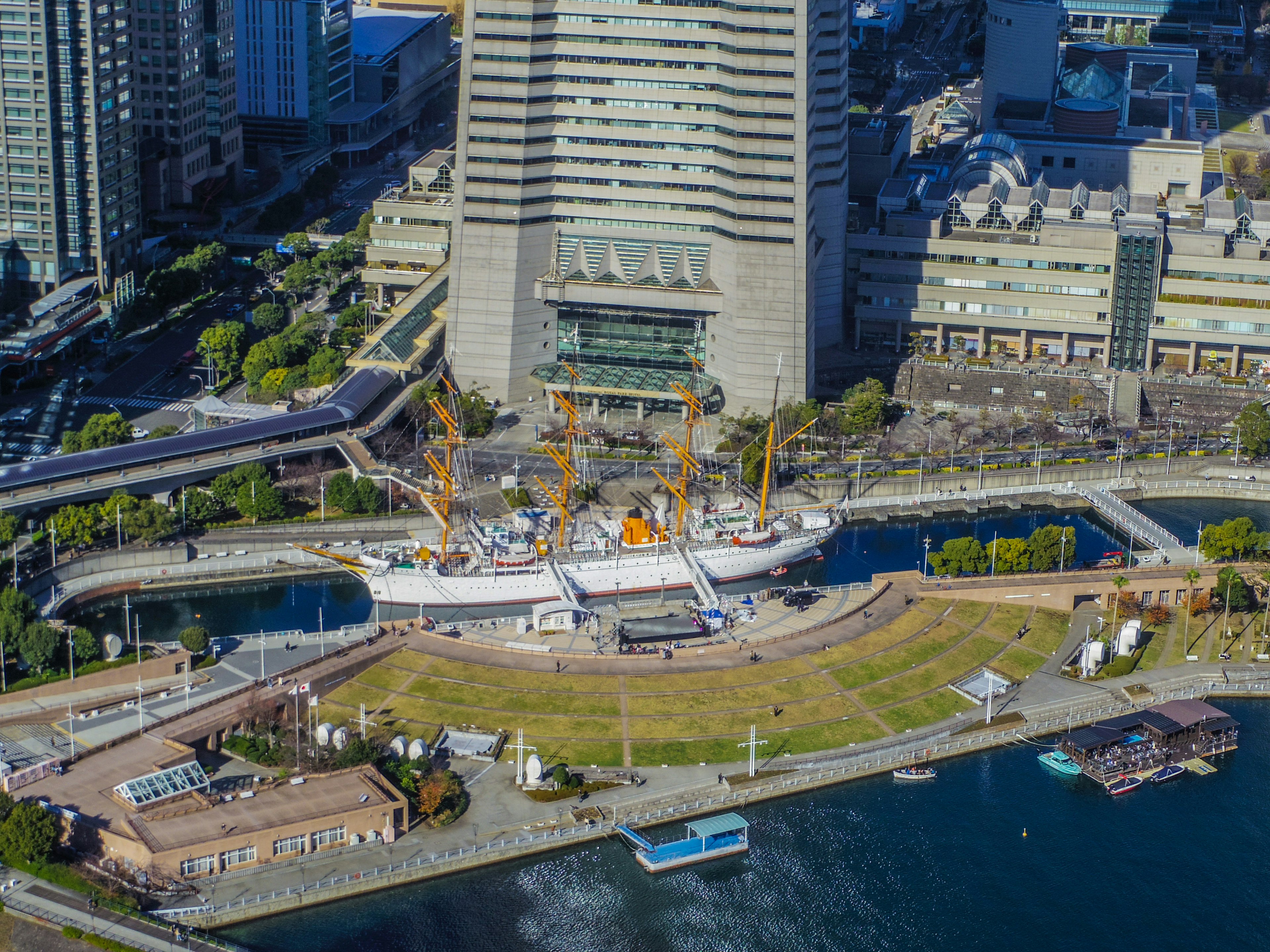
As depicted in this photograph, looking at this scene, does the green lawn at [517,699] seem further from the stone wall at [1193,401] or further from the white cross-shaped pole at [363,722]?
the stone wall at [1193,401]

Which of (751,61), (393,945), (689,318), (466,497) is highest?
(751,61)

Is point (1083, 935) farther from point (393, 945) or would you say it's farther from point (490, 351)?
point (490, 351)

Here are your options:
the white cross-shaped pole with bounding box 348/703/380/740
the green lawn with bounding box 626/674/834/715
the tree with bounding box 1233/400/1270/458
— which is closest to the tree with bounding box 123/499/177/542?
the white cross-shaped pole with bounding box 348/703/380/740

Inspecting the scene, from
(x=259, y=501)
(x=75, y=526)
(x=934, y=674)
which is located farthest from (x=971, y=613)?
(x=75, y=526)

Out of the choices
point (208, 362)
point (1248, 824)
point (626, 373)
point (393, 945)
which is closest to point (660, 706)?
point (393, 945)

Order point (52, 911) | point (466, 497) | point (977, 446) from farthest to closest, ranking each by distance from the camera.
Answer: point (977, 446), point (466, 497), point (52, 911)

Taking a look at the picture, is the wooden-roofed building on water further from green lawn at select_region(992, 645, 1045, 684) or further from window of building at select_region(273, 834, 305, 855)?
window of building at select_region(273, 834, 305, 855)

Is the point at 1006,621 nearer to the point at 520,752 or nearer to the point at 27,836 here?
the point at 520,752
